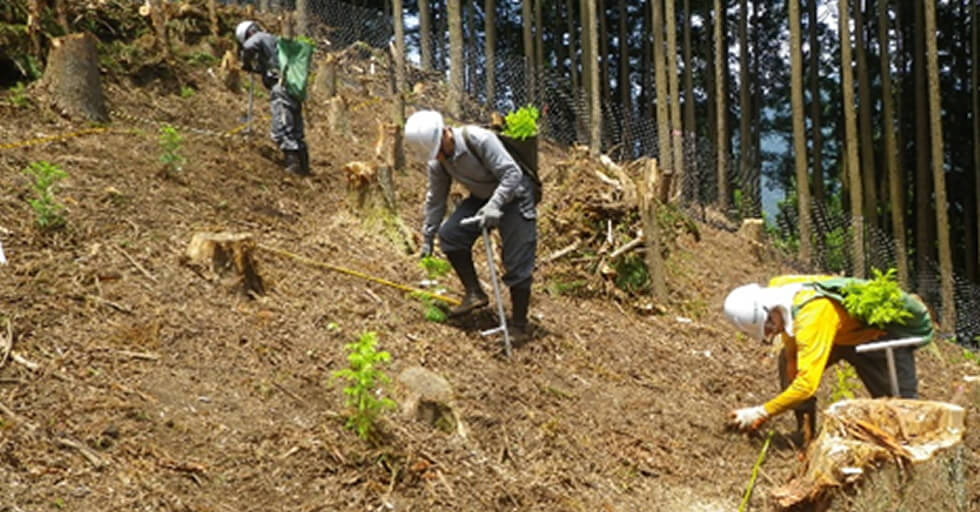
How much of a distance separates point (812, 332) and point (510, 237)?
6.42 feet

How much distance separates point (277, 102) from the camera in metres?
8.28

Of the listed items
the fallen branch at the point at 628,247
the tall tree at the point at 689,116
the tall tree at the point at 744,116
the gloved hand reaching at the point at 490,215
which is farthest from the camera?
the tall tree at the point at 744,116

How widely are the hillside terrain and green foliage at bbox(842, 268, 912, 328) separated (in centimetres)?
92

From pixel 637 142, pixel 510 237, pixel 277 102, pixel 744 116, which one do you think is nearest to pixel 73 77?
pixel 277 102

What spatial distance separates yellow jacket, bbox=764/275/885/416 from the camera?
4336 mm

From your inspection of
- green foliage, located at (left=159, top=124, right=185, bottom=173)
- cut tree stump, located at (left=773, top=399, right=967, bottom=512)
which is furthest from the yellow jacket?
green foliage, located at (left=159, top=124, right=185, bottom=173)

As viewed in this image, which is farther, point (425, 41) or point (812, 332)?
point (425, 41)

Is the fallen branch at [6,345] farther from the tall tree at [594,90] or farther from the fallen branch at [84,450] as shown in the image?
the tall tree at [594,90]

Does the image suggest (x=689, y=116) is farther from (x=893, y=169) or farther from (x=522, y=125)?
(x=522, y=125)

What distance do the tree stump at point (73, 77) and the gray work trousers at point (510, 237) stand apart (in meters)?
4.09

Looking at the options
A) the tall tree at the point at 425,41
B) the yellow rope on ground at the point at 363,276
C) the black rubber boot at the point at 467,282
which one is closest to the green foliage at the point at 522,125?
the black rubber boot at the point at 467,282

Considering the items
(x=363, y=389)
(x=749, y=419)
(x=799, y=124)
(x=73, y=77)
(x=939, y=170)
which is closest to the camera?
(x=363, y=389)

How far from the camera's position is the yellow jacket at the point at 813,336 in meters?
4.34

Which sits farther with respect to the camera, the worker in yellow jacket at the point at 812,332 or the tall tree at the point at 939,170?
the tall tree at the point at 939,170
